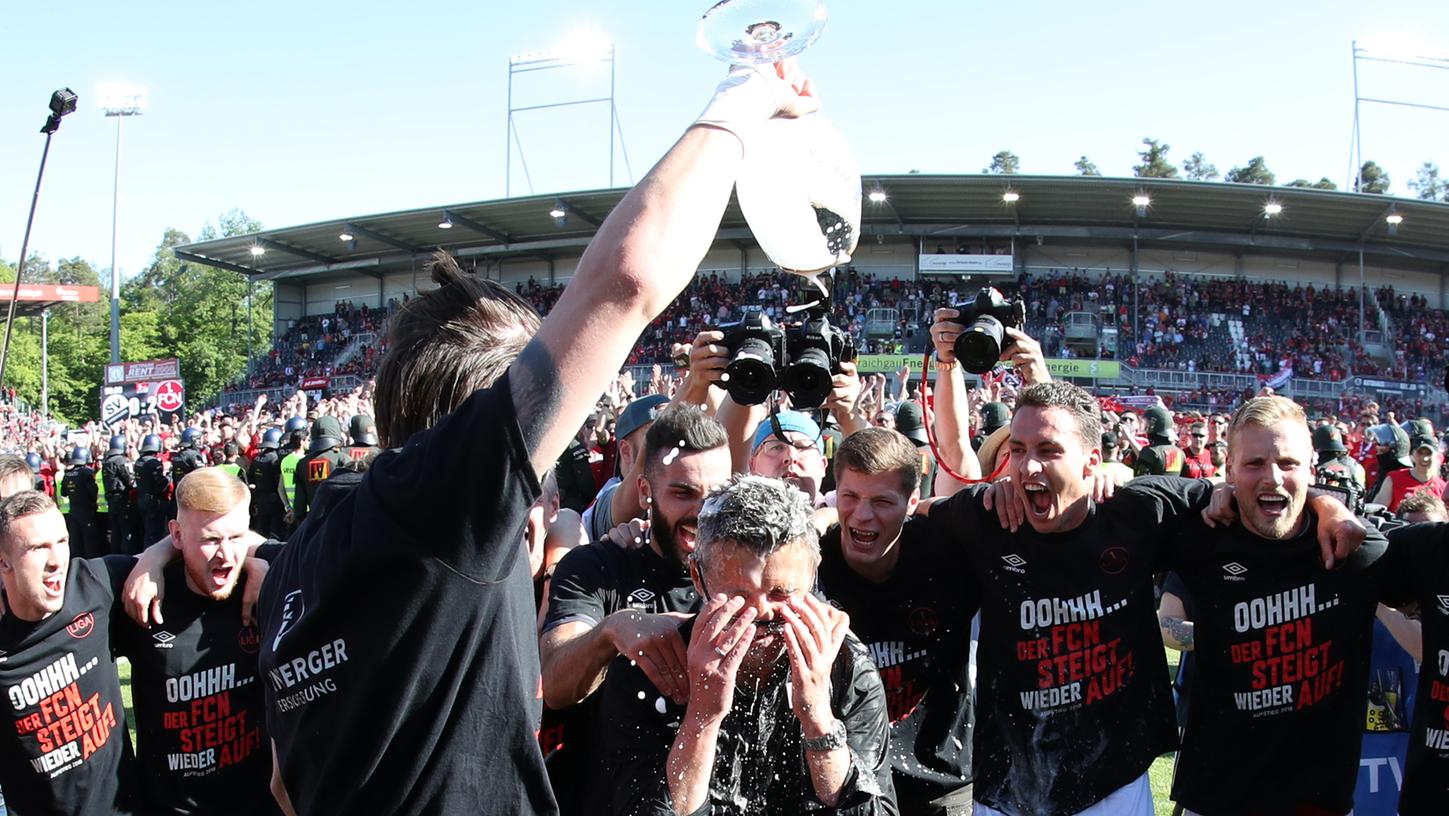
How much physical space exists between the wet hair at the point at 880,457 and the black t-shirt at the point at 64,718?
2.70m

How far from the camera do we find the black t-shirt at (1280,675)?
11.4 feet

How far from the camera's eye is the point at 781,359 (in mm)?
3709

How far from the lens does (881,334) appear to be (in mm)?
32938

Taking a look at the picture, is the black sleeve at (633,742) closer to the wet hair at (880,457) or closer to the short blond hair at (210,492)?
the wet hair at (880,457)

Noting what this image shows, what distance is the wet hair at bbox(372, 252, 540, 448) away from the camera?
1.54 meters

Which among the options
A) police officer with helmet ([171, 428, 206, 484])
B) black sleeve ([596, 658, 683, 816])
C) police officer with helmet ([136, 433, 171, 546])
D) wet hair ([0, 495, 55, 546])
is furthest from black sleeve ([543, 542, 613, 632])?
police officer with helmet ([136, 433, 171, 546])

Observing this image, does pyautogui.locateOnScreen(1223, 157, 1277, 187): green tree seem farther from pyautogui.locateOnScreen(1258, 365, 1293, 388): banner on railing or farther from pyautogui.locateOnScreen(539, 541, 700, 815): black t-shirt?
pyautogui.locateOnScreen(539, 541, 700, 815): black t-shirt

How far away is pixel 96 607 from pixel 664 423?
86.8 inches

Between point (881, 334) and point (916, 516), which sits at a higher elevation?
point (881, 334)

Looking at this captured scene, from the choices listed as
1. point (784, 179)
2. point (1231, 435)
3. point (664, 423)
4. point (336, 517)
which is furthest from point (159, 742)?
point (1231, 435)

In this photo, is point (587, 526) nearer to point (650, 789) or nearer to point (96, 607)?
point (96, 607)

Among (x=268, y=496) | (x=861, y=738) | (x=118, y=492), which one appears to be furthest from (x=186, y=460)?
(x=861, y=738)

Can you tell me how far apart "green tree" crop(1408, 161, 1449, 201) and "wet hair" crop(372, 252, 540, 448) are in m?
103

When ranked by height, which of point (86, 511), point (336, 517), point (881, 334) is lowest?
point (86, 511)
